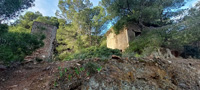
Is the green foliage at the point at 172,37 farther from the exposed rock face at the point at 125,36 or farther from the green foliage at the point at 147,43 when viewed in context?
the exposed rock face at the point at 125,36

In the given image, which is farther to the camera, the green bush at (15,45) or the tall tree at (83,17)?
the tall tree at (83,17)

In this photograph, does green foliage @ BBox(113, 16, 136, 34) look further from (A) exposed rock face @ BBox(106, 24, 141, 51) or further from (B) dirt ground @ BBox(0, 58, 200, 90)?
(B) dirt ground @ BBox(0, 58, 200, 90)

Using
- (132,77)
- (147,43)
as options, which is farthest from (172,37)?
(132,77)

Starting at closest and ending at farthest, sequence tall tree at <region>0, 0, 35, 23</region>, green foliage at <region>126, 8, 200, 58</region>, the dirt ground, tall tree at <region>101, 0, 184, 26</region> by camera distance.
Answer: the dirt ground < tall tree at <region>0, 0, 35, 23</region> < green foliage at <region>126, 8, 200, 58</region> < tall tree at <region>101, 0, 184, 26</region>

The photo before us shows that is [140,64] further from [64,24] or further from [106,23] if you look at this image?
[64,24]

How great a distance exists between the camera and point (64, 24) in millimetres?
14477

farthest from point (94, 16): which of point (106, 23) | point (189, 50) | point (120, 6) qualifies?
point (189, 50)

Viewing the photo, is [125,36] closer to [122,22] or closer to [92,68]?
[122,22]

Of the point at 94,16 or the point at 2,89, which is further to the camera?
the point at 94,16

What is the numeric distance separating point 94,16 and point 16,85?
37.5ft

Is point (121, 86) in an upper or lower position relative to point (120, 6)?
lower

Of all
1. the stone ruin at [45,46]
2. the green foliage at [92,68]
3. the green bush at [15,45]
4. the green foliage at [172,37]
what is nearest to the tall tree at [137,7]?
the green foliage at [172,37]

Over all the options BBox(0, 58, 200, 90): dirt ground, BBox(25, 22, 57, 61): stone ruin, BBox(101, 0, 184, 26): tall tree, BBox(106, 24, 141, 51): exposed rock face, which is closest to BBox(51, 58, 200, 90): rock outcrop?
BBox(0, 58, 200, 90): dirt ground

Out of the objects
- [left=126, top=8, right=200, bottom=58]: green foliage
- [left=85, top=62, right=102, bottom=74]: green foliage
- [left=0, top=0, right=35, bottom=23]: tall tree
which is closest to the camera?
[left=85, top=62, right=102, bottom=74]: green foliage
